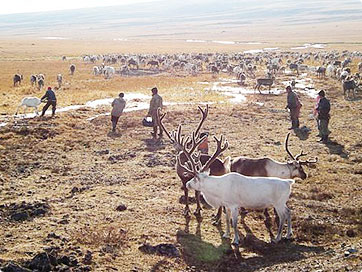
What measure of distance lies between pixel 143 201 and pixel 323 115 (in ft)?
25.6

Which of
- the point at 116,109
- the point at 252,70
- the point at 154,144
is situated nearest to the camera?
the point at 154,144

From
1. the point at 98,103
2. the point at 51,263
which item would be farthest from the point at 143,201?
the point at 98,103

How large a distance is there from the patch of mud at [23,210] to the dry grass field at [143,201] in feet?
0.06

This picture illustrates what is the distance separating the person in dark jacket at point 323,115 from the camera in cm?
1478

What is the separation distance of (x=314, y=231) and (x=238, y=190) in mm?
1715

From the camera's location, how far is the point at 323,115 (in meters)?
14.8

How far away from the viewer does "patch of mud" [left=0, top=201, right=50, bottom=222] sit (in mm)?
8336

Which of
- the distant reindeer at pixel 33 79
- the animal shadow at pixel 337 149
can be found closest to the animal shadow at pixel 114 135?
the animal shadow at pixel 337 149

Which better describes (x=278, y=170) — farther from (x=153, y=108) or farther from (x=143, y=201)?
(x=153, y=108)

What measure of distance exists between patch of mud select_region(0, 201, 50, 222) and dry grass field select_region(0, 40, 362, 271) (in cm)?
2

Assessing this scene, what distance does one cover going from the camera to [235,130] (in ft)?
54.6

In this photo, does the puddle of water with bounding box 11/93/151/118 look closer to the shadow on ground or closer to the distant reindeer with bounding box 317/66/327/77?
the shadow on ground

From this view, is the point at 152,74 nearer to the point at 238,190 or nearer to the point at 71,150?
the point at 71,150

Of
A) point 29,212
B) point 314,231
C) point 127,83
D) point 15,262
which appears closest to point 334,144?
point 314,231
